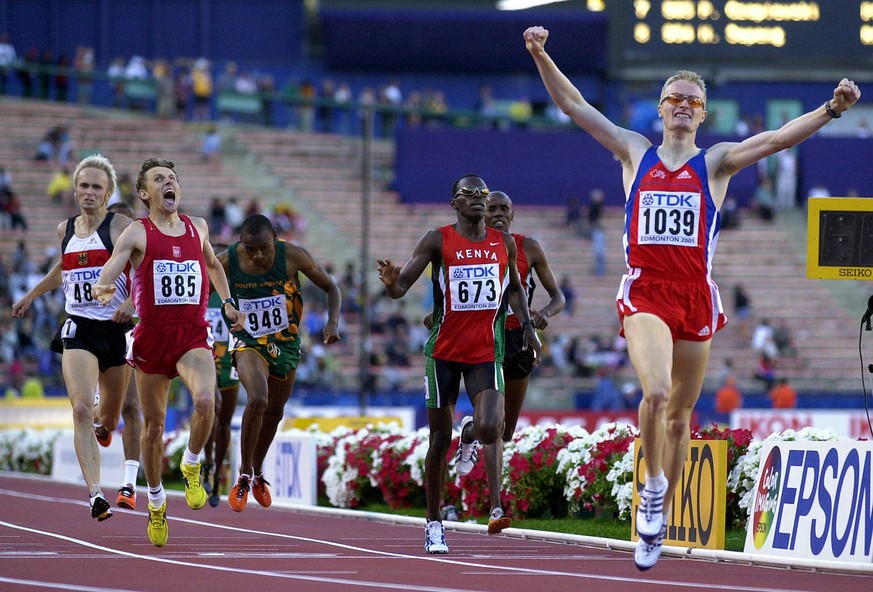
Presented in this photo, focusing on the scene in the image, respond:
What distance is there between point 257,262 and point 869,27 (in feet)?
93.9

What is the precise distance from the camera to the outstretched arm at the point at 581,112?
9820 mm

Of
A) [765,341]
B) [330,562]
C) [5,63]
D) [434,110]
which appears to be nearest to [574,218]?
[434,110]

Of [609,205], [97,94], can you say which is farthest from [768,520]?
[97,94]

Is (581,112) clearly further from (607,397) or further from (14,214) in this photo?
(14,214)

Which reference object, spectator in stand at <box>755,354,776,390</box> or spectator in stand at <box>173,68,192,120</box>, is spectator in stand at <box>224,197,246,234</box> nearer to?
spectator in stand at <box>173,68,192,120</box>

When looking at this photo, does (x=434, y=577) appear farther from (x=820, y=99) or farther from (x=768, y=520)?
(x=820, y=99)

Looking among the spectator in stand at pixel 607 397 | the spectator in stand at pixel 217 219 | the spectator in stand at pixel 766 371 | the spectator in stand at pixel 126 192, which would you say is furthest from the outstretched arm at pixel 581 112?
the spectator in stand at pixel 126 192

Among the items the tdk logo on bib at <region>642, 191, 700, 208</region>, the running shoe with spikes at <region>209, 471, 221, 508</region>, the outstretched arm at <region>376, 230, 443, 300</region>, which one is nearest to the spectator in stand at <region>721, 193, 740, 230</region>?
the running shoe with spikes at <region>209, 471, 221, 508</region>

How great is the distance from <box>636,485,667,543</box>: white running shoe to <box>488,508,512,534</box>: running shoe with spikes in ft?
8.03

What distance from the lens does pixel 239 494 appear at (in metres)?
13.6

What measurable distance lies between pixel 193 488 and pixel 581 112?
3.94m

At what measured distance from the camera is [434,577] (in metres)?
8.97

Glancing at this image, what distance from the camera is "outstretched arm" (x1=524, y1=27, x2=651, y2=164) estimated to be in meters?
9.82

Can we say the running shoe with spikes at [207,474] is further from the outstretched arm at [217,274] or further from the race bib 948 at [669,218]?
the race bib 948 at [669,218]
